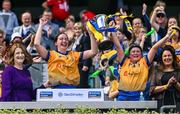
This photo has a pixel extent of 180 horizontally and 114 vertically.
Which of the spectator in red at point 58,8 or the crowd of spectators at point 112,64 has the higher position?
the spectator in red at point 58,8

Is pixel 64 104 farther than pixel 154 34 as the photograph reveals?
No

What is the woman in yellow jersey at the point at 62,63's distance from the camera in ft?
45.2

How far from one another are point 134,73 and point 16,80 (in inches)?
78.8

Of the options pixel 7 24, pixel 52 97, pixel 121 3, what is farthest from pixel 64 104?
pixel 121 3

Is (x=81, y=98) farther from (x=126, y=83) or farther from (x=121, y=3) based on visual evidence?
(x=121, y=3)

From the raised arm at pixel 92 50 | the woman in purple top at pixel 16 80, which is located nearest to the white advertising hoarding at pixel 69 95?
the woman in purple top at pixel 16 80

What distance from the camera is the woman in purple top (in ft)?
42.3

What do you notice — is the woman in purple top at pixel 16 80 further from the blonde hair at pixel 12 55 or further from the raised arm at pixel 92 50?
the raised arm at pixel 92 50

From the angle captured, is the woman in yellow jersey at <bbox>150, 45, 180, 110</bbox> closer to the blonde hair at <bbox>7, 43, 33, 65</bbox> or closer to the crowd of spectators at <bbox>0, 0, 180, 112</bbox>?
the crowd of spectators at <bbox>0, 0, 180, 112</bbox>

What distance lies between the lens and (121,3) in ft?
70.4

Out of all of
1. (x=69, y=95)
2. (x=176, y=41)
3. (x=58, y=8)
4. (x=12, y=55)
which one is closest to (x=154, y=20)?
(x=176, y=41)

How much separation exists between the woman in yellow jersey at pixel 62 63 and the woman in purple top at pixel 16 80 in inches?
25.4

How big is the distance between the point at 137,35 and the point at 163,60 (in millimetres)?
2860

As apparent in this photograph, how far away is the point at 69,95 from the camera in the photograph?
1257cm
